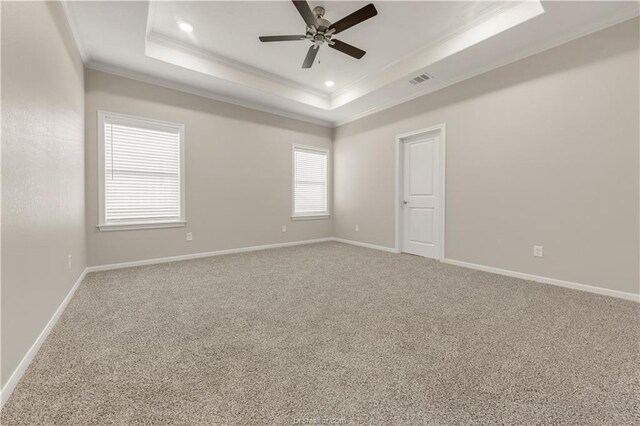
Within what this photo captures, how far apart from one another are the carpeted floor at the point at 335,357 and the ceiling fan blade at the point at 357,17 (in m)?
2.72

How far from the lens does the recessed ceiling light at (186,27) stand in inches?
119

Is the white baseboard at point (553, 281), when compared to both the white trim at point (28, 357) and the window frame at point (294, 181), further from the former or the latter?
the white trim at point (28, 357)

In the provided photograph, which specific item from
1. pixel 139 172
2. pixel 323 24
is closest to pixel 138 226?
pixel 139 172

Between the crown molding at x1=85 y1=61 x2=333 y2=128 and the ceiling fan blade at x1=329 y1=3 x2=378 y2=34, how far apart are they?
246 centimetres

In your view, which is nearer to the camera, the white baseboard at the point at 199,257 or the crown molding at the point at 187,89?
the white baseboard at the point at 199,257

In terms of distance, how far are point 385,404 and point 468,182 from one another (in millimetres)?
3384

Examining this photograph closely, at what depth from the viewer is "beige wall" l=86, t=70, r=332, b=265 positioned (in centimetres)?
350

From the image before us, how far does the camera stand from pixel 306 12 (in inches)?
98.0

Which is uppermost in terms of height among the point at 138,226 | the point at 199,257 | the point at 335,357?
the point at 138,226

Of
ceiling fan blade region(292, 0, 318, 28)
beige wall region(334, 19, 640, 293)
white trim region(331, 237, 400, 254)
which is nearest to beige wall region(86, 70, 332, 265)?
white trim region(331, 237, 400, 254)

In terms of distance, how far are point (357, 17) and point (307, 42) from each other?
104 centimetres

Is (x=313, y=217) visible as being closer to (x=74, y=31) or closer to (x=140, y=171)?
(x=140, y=171)

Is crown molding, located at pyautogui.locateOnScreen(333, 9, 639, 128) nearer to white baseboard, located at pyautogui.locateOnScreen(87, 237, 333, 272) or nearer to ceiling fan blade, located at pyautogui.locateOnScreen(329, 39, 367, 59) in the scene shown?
ceiling fan blade, located at pyautogui.locateOnScreen(329, 39, 367, 59)

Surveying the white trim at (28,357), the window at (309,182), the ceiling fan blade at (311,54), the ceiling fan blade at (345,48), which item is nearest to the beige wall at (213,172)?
the window at (309,182)
